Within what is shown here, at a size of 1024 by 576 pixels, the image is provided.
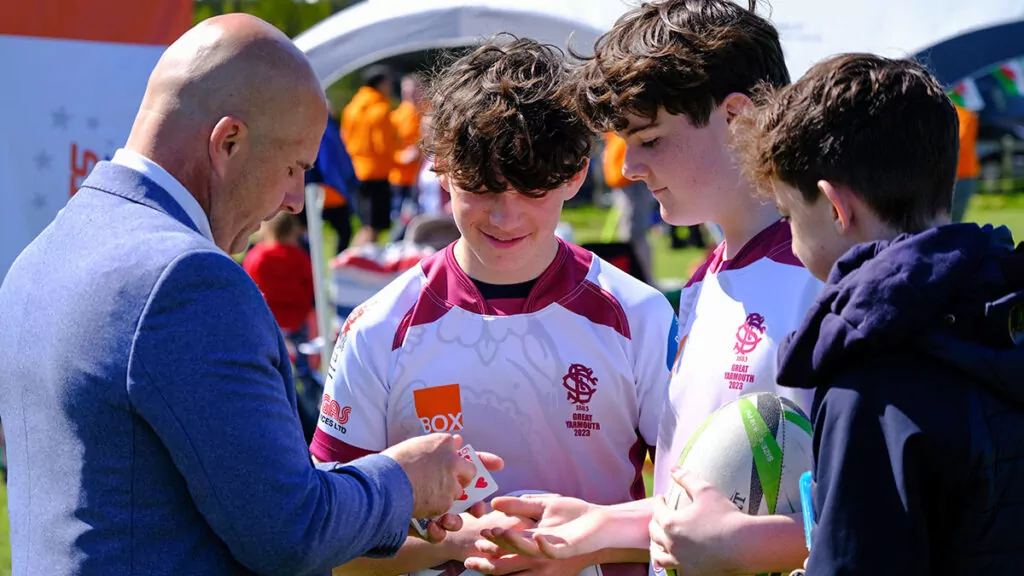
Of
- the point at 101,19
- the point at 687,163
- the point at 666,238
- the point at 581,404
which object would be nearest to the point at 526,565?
the point at 581,404

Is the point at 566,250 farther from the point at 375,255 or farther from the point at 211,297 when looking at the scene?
the point at 375,255

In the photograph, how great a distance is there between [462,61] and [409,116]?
11516mm

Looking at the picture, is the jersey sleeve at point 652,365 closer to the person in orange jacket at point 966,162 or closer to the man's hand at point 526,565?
the man's hand at point 526,565

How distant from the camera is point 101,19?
4910mm

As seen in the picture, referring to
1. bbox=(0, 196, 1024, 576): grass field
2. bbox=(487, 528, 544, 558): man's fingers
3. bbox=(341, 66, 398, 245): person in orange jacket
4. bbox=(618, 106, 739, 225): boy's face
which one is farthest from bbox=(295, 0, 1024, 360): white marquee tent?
bbox=(341, 66, 398, 245): person in orange jacket

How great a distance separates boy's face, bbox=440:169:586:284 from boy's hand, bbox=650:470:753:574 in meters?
0.68

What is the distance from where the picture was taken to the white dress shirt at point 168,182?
195 centimetres

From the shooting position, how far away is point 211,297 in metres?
1.80

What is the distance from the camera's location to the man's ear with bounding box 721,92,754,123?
2436 mm

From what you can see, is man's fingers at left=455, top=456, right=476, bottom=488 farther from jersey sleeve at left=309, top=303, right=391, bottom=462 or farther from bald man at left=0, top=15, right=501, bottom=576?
jersey sleeve at left=309, top=303, right=391, bottom=462

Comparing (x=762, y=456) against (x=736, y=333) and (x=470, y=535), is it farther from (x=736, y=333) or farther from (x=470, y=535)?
(x=470, y=535)

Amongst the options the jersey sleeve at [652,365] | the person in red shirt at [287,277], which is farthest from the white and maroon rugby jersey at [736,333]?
the person in red shirt at [287,277]

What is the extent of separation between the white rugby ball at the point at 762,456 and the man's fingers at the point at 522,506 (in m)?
0.36

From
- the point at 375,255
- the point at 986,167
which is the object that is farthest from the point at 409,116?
the point at 986,167
